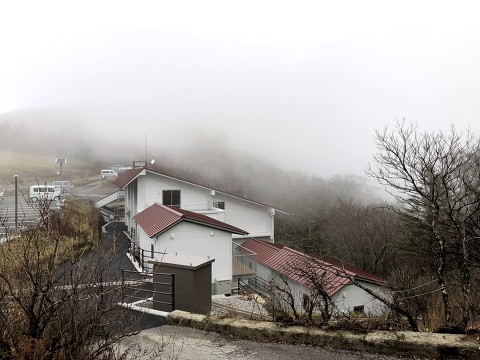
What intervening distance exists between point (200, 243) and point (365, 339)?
12027 mm

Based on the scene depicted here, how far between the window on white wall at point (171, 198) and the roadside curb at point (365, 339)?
735 inches

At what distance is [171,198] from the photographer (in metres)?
24.5

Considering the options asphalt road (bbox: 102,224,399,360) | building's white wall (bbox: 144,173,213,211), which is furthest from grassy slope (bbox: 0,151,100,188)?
asphalt road (bbox: 102,224,399,360)

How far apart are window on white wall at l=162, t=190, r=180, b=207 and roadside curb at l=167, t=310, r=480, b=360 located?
1866cm

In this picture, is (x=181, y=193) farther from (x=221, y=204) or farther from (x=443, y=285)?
(x=443, y=285)

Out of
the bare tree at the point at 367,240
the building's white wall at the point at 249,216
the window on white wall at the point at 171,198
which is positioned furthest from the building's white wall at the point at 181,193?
the bare tree at the point at 367,240

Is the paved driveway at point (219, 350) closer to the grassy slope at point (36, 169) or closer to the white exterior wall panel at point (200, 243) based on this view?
the white exterior wall panel at point (200, 243)

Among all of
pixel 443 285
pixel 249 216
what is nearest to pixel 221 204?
pixel 249 216

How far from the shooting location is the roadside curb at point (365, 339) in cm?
414

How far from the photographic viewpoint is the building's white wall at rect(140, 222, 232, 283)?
621 inches

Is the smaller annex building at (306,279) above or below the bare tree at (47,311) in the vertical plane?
below

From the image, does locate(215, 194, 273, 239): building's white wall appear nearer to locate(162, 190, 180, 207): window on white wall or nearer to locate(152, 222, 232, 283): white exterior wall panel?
locate(162, 190, 180, 207): window on white wall

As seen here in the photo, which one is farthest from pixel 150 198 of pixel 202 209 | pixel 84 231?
pixel 84 231

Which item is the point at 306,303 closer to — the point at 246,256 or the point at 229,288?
the point at 229,288
